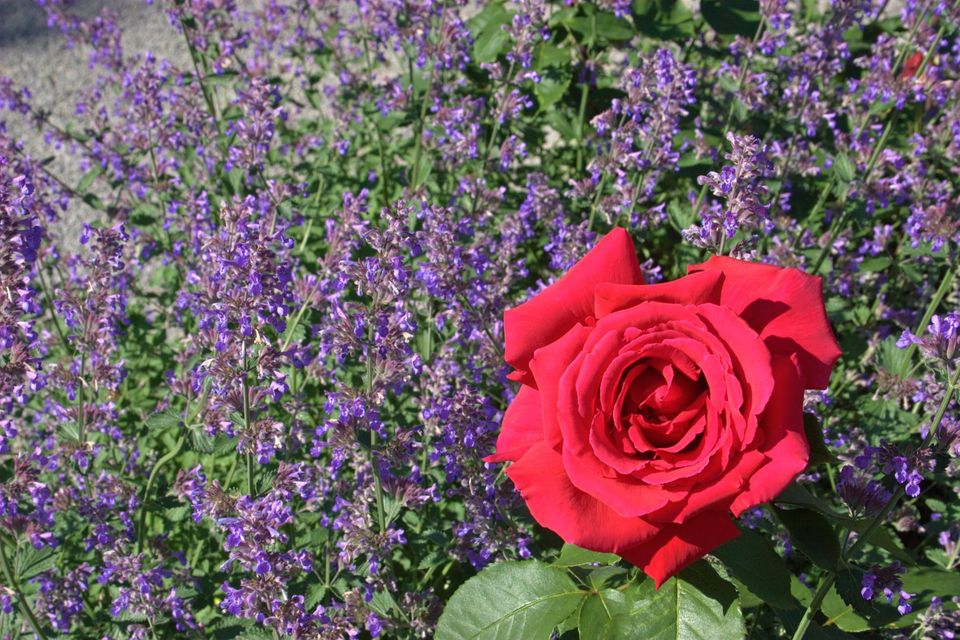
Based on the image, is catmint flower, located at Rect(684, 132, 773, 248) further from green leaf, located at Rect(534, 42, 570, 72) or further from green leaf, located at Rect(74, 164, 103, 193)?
green leaf, located at Rect(74, 164, 103, 193)

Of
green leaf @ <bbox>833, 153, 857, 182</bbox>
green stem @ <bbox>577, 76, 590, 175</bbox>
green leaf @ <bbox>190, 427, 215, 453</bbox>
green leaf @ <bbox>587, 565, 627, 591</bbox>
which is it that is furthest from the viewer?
green stem @ <bbox>577, 76, 590, 175</bbox>

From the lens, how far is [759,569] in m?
1.54

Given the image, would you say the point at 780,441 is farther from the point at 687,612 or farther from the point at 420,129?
the point at 420,129

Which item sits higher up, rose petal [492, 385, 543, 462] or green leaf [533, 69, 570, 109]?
green leaf [533, 69, 570, 109]

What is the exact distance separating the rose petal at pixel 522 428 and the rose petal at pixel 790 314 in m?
0.33

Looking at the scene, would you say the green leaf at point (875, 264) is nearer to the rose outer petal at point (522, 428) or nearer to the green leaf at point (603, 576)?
the green leaf at point (603, 576)

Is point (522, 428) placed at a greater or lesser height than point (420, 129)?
lesser

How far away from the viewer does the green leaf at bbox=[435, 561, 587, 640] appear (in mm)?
1583

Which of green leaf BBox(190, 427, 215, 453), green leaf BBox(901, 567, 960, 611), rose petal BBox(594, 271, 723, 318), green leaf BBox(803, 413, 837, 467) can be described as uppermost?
rose petal BBox(594, 271, 723, 318)

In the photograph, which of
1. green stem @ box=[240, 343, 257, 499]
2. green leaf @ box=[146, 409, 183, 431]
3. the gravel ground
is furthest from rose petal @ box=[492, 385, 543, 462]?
the gravel ground

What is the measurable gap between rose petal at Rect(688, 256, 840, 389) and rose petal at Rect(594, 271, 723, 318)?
0.03 meters

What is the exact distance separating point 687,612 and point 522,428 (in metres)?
0.39

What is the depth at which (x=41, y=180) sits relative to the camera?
3.95 m

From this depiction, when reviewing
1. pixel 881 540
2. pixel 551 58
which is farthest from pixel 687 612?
pixel 551 58
